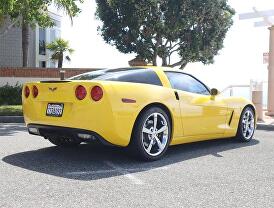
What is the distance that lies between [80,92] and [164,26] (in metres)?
26.1

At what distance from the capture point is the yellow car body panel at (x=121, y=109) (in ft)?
17.1

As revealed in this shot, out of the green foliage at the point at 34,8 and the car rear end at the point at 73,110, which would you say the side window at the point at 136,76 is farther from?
the green foliage at the point at 34,8

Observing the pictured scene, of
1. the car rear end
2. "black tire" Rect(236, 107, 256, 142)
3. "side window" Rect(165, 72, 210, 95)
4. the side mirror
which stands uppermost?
"side window" Rect(165, 72, 210, 95)

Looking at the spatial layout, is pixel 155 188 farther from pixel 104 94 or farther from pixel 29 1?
pixel 29 1

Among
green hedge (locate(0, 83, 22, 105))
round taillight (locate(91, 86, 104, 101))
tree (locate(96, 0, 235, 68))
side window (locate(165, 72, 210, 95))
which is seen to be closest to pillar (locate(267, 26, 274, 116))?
side window (locate(165, 72, 210, 95))

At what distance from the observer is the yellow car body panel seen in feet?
17.1

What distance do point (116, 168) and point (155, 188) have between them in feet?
3.31

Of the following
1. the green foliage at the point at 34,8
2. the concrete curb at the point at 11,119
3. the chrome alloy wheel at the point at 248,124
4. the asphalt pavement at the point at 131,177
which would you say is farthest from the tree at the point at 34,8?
the chrome alloy wheel at the point at 248,124

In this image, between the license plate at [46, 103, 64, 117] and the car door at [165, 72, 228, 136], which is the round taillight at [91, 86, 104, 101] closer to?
the license plate at [46, 103, 64, 117]

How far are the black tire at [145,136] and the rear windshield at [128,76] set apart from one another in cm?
46

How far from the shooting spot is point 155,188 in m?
4.31

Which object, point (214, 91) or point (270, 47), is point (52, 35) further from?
point (214, 91)

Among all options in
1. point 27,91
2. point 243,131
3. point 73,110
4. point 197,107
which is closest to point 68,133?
point 73,110

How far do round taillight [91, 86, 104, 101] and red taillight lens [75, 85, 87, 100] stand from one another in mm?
105
